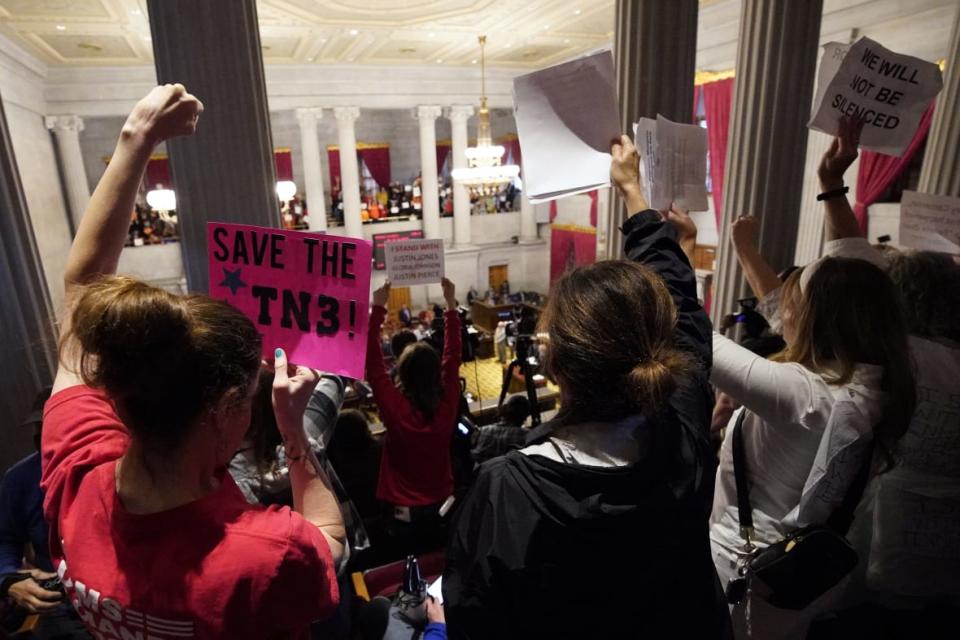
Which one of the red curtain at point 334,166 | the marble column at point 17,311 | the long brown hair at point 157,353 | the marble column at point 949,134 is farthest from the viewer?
the red curtain at point 334,166

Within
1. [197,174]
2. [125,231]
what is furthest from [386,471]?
[125,231]

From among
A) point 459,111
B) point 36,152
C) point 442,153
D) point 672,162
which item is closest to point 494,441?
point 672,162

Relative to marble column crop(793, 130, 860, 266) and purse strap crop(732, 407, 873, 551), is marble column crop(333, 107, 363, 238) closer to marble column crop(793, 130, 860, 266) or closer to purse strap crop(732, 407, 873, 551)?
marble column crop(793, 130, 860, 266)

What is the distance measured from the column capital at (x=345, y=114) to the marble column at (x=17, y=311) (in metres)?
10.8

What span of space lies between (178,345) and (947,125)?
16.7 feet

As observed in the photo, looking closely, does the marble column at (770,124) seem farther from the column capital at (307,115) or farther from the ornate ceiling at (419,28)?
the column capital at (307,115)

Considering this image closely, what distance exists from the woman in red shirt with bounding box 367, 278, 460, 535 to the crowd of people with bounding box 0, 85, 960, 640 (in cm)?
77

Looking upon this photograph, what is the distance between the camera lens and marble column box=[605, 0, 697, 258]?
2828mm

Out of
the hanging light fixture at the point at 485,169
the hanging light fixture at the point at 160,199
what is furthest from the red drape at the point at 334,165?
the hanging light fixture at the point at 160,199

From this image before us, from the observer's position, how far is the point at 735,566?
1.69 m

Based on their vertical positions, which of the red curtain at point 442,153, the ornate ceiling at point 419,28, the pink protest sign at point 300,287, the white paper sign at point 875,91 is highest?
the ornate ceiling at point 419,28

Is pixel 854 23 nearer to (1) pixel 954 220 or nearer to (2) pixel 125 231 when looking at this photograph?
(1) pixel 954 220

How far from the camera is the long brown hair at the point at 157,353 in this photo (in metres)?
0.81

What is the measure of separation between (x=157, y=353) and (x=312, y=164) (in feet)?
41.7
